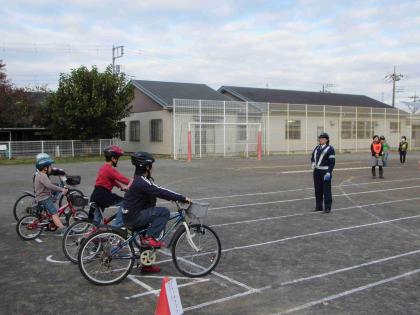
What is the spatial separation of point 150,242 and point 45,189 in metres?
2.95

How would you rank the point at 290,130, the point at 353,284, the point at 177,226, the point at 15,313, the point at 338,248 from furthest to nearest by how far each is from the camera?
the point at 290,130 < the point at 338,248 < the point at 177,226 < the point at 353,284 < the point at 15,313

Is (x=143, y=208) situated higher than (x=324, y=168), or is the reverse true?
(x=324, y=168)

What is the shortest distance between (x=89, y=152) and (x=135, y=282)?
25185mm

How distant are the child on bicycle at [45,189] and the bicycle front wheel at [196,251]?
280 centimetres

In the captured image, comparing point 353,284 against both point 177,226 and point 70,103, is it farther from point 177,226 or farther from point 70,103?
point 70,103

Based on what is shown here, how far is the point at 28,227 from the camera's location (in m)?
7.66

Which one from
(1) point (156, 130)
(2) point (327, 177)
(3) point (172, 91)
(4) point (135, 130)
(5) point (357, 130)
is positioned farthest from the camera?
(5) point (357, 130)

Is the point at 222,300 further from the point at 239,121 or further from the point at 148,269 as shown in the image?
the point at 239,121

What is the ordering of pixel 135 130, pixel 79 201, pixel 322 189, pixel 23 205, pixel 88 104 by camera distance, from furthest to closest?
pixel 135 130 < pixel 88 104 < pixel 322 189 < pixel 23 205 < pixel 79 201

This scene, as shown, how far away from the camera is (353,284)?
5.43 meters

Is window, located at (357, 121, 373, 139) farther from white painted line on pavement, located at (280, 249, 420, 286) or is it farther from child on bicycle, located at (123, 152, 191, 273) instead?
child on bicycle, located at (123, 152, 191, 273)

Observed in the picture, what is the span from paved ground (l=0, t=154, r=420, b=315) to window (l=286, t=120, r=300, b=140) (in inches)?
921

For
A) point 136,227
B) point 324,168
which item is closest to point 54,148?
point 324,168

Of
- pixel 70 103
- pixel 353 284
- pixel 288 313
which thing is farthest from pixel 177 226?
pixel 70 103
